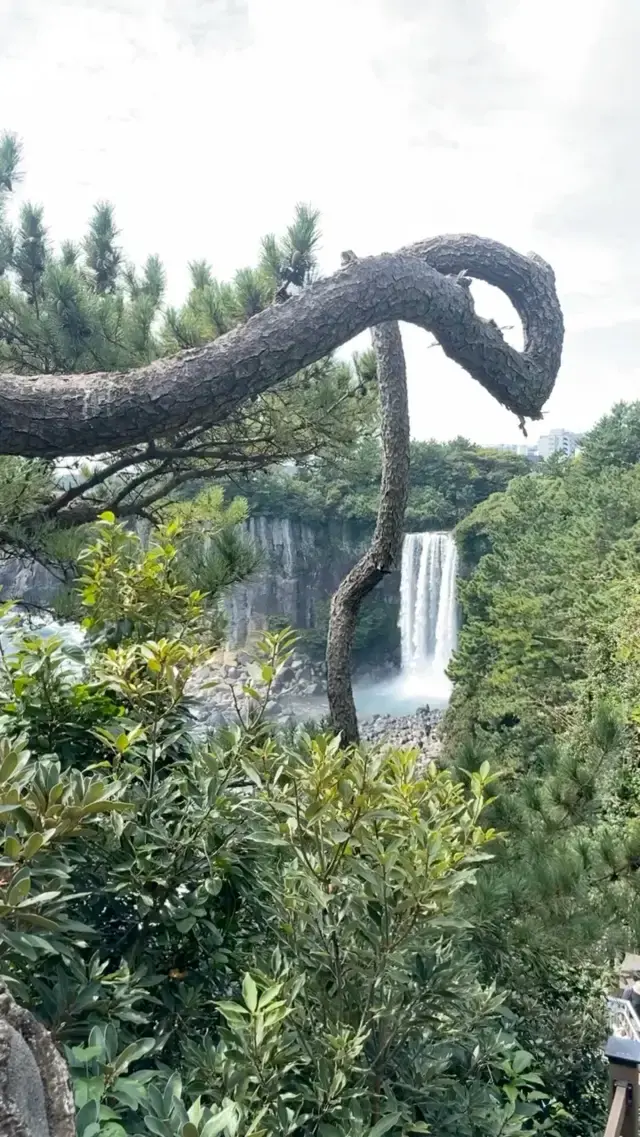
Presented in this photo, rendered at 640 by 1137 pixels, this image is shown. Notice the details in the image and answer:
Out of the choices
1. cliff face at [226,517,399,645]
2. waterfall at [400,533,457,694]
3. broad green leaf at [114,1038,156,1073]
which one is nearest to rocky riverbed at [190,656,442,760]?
waterfall at [400,533,457,694]

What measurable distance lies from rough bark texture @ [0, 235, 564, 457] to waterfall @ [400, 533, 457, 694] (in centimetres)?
1157

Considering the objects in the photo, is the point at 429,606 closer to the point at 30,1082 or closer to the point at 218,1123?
the point at 218,1123

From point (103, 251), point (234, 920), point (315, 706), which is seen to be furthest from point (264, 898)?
point (315, 706)

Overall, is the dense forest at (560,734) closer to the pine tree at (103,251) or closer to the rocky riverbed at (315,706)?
the rocky riverbed at (315,706)

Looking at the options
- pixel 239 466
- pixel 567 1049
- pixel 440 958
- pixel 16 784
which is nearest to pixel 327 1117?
pixel 440 958

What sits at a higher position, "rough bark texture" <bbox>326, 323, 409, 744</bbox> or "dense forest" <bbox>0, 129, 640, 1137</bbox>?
"rough bark texture" <bbox>326, 323, 409, 744</bbox>

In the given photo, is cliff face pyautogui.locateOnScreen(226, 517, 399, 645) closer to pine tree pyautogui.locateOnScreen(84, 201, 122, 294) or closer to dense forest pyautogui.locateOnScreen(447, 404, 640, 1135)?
dense forest pyautogui.locateOnScreen(447, 404, 640, 1135)

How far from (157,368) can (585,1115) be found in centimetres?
175

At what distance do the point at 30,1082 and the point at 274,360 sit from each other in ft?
2.78

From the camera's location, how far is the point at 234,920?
962 millimetres

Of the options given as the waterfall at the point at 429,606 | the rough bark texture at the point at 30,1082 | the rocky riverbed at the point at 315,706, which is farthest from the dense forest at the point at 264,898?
the waterfall at the point at 429,606

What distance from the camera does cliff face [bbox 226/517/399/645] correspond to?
15.3 metres

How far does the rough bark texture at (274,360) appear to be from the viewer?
90 cm

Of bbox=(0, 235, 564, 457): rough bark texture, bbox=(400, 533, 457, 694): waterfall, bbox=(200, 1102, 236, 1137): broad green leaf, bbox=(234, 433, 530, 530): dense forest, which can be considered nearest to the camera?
bbox=(200, 1102, 236, 1137): broad green leaf
